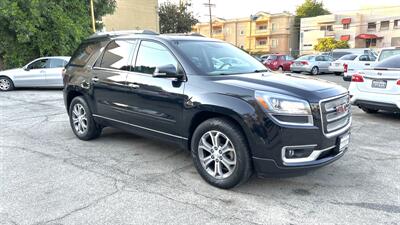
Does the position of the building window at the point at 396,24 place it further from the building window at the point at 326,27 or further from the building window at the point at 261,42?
the building window at the point at 261,42

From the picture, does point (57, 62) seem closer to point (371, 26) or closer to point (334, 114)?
point (334, 114)

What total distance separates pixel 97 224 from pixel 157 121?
174cm

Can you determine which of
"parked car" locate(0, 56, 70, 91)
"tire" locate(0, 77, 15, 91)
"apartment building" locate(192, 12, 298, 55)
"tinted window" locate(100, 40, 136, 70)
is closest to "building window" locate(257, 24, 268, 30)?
"apartment building" locate(192, 12, 298, 55)

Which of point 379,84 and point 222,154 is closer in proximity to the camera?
point 222,154

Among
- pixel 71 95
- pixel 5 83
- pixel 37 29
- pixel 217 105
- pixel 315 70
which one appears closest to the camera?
pixel 217 105

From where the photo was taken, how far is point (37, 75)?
13852 millimetres

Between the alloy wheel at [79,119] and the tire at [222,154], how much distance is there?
261cm

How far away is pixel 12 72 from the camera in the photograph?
1406 centimetres

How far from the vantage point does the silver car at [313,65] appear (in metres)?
24.0

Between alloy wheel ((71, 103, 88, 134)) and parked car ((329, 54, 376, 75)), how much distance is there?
15.4m

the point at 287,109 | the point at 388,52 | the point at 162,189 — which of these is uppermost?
the point at 388,52

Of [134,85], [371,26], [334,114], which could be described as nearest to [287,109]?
[334,114]

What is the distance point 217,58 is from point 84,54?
2619 millimetres

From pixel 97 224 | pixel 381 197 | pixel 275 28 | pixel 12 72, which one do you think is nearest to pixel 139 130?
pixel 97 224
